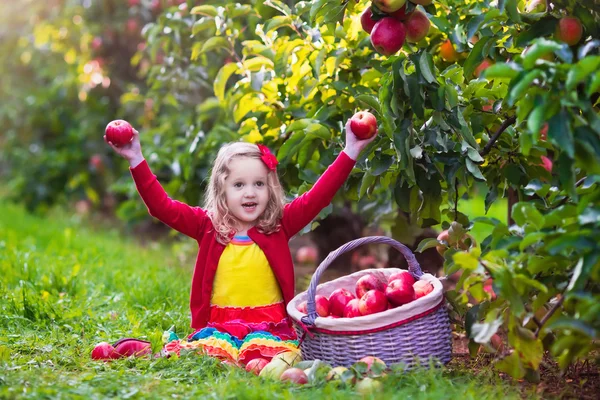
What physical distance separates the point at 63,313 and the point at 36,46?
4.77 meters

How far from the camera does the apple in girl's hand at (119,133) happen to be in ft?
8.57

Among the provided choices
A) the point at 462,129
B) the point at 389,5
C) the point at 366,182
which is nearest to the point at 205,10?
the point at 366,182

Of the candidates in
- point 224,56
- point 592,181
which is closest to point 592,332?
point 592,181

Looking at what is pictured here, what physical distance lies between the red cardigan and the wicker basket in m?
0.29

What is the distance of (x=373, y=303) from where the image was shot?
2.50m

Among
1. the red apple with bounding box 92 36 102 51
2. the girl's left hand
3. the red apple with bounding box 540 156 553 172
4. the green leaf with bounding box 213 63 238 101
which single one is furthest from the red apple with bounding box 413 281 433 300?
the red apple with bounding box 92 36 102 51

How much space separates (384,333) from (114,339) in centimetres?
107

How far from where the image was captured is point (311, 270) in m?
4.98

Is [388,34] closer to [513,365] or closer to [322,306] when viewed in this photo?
[322,306]

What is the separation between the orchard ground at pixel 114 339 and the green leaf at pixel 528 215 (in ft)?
1.59

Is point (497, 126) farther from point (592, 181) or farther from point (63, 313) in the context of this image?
point (63, 313)

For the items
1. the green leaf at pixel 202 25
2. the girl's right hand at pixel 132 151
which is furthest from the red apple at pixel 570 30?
the green leaf at pixel 202 25

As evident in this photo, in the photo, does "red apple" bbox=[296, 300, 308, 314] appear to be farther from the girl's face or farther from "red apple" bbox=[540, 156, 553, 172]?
"red apple" bbox=[540, 156, 553, 172]

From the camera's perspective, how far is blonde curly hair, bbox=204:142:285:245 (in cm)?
284
